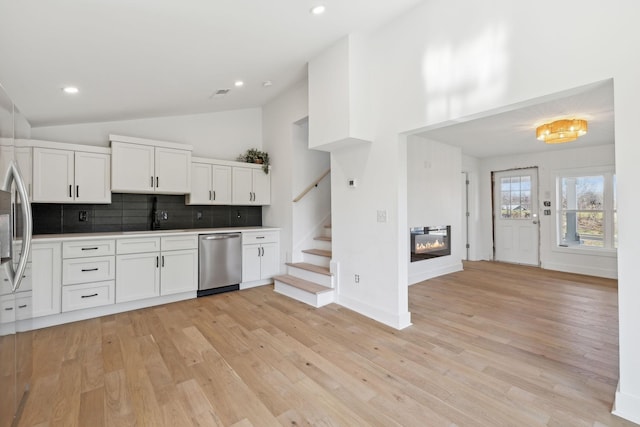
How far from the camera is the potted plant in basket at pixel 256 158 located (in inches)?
200

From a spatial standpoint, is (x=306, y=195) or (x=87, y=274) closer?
(x=87, y=274)

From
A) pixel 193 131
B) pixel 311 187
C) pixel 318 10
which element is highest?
pixel 318 10

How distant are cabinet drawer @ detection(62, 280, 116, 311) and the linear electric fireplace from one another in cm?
422

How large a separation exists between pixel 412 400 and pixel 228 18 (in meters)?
3.19

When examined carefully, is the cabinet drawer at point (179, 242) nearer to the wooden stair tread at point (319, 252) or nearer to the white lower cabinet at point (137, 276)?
the white lower cabinet at point (137, 276)

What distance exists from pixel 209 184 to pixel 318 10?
9.59 feet

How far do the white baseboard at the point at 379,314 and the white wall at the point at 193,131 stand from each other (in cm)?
323

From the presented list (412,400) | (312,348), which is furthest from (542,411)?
(312,348)

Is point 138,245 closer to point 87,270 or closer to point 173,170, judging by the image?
Result: point 87,270

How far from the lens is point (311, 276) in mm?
4113

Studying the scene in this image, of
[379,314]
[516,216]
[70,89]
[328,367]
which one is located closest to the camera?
[328,367]

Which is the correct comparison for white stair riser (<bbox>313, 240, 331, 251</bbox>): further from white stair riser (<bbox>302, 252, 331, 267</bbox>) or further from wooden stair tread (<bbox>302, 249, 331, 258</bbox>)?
white stair riser (<bbox>302, 252, 331, 267</bbox>)

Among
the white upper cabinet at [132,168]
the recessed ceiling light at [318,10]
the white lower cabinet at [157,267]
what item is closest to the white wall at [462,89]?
the recessed ceiling light at [318,10]

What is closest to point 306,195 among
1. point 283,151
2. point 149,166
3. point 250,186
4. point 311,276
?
point 283,151
